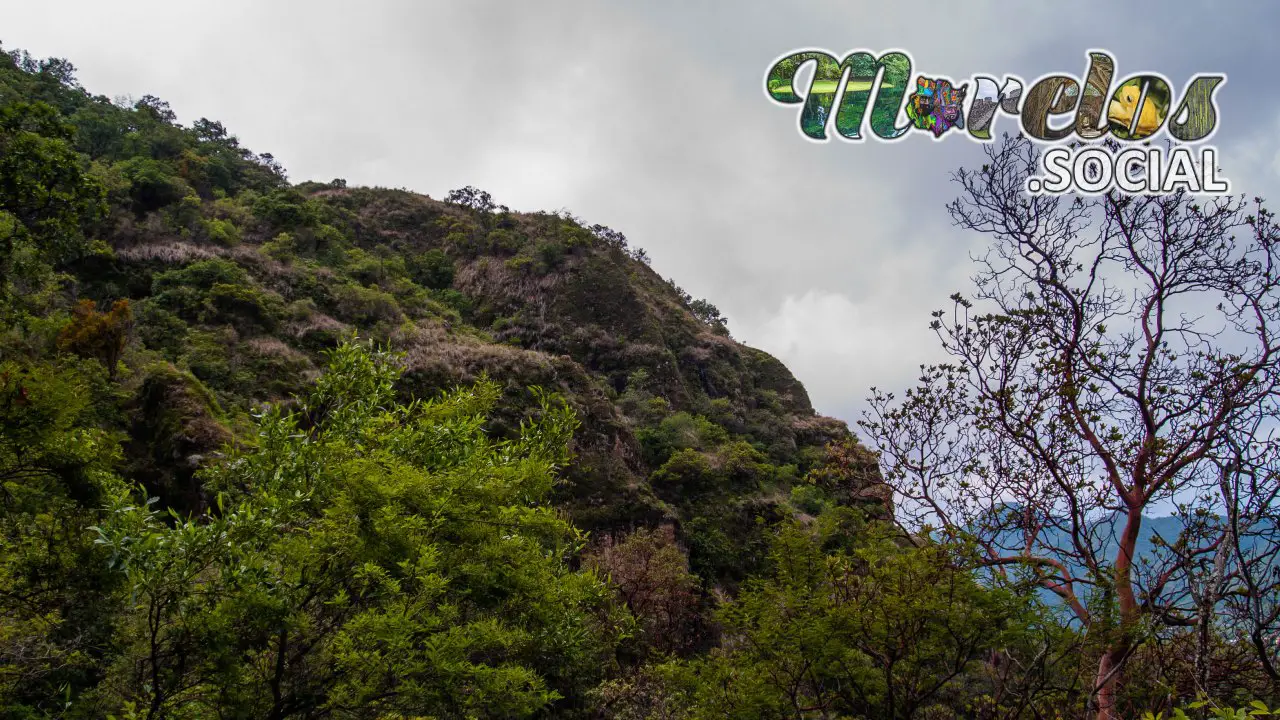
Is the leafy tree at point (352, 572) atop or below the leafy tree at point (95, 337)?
below

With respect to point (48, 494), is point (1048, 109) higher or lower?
higher

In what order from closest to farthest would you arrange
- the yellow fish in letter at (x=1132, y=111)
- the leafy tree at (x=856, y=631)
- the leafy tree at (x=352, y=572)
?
the leafy tree at (x=352, y=572), the leafy tree at (x=856, y=631), the yellow fish in letter at (x=1132, y=111)

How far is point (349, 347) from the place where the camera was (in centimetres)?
641

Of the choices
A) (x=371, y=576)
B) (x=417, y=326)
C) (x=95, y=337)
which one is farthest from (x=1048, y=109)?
(x=417, y=326)

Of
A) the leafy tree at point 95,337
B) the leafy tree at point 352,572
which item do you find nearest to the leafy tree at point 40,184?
the leafy tree at point 352,572

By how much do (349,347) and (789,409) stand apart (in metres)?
39.7

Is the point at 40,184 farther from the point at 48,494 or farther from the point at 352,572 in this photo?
the point at 352,572

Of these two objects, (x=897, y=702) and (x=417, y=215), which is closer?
(x=897, y=702)

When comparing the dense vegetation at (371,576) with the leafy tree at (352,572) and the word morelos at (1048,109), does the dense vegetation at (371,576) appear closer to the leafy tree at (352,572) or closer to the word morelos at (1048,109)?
the leafy tree at (352,572)

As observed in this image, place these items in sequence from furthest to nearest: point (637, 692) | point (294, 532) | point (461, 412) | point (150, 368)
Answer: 1. point (150, 368)
2. point (637, 692)
3. point (461, 412)
4. point (294, 532)

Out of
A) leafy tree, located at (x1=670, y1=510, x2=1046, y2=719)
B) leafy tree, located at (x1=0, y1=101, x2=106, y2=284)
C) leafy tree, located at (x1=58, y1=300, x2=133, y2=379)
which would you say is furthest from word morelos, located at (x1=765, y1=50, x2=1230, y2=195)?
leafy tree, located at (x1=58, y1=300, x2=133, y2=379)

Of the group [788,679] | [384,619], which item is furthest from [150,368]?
[788,679]

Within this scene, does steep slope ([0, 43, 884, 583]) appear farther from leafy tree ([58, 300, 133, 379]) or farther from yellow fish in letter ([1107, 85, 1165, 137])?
yellow fish in letter ([1107, 85, 1165, 137])

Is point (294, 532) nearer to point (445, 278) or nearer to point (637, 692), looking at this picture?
point (637, 692)
